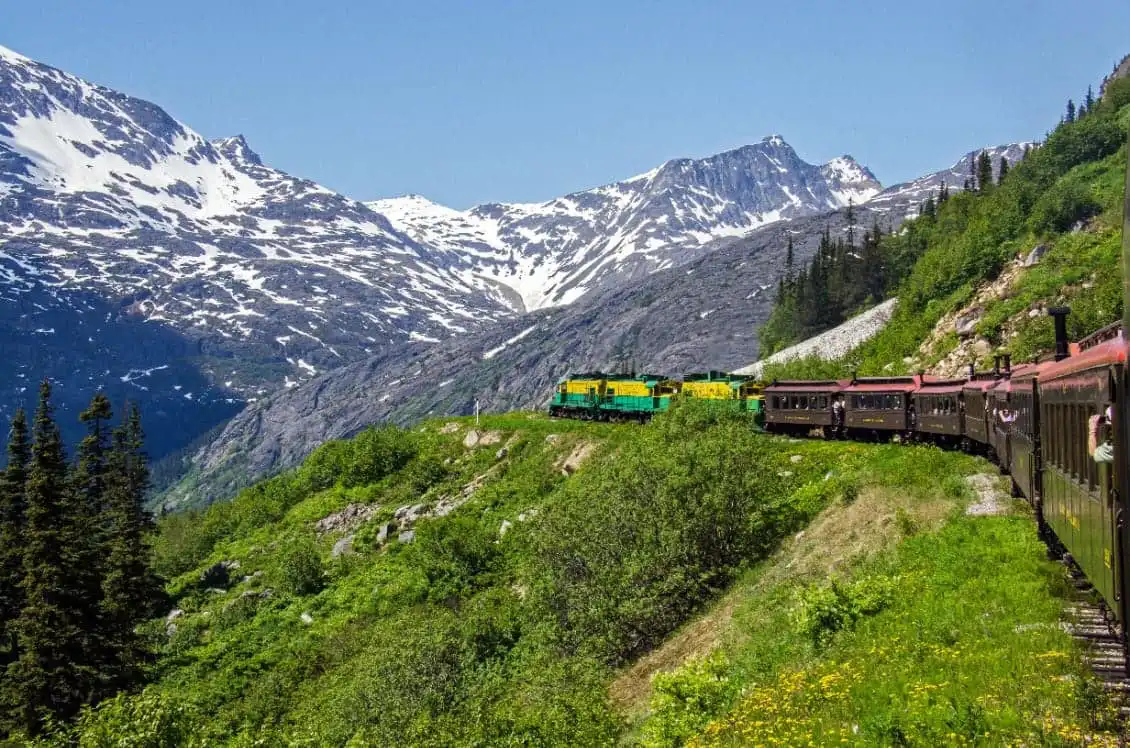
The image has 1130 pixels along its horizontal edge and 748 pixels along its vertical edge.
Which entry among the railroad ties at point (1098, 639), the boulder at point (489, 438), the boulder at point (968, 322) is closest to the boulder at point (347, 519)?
the boulder at point (489, 438)

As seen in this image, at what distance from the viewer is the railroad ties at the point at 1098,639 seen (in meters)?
11.7

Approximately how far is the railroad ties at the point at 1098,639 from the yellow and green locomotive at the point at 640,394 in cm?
3395

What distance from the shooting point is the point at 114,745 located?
785 inches

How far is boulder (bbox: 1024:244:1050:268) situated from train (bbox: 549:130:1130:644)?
35.0 metres

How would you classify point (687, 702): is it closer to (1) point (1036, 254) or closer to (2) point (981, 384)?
(2) point (981, 384)

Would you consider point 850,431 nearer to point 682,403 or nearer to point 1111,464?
point 682,403

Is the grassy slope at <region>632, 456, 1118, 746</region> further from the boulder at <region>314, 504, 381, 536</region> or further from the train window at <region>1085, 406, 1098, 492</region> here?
the boulder at <region>314, 504, 381, 536</region>

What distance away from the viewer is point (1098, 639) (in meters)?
14.1

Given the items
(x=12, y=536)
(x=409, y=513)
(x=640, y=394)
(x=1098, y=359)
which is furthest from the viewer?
(x=640, y=394)

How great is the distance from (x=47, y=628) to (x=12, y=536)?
433 inches

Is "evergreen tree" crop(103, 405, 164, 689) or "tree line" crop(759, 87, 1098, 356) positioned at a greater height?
"tree line" crop(759, 87, 1098, 356)

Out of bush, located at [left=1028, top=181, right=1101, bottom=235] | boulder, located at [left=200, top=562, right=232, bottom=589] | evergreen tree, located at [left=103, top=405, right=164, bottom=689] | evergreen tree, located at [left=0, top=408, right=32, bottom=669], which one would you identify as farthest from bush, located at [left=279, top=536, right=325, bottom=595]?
bush, located at [left=1028, top=181, right=1101, bottom=235]

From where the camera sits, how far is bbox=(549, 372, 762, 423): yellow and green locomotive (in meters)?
61.4

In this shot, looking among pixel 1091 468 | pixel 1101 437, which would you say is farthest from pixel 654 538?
pixel 1101 437
